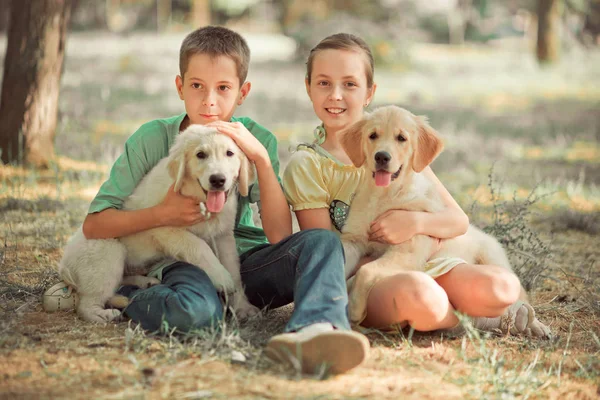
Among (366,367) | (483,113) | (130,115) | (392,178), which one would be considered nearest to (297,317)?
(366,367)

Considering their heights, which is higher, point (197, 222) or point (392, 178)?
point (392, 178)

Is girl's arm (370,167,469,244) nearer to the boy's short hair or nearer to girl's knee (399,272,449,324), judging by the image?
girl's knee (399,272,449,324)

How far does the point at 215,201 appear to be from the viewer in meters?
3.18

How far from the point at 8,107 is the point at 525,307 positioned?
4955mm

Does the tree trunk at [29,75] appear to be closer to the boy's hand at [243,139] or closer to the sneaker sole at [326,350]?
the boy's hand at [243,139]

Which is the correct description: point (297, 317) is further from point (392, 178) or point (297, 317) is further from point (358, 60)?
point (358, 60)

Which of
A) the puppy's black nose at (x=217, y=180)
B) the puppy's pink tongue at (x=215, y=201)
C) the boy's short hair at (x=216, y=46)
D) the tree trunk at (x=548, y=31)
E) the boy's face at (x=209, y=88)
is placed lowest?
the puppy's pink tongue at (x=215, y=201)

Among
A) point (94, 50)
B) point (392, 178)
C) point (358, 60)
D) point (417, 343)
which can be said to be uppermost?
point (94, 50)

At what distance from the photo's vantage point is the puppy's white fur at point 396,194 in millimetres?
3266

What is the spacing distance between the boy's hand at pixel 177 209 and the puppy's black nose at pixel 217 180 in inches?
7.2

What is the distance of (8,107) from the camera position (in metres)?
6.27

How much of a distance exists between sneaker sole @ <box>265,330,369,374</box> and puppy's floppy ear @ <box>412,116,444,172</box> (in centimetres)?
112

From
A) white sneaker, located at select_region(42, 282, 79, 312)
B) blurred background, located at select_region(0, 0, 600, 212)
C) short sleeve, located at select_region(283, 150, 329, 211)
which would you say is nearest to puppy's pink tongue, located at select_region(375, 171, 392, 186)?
short sleeve, located at select_region(283, 150, 329, 211)

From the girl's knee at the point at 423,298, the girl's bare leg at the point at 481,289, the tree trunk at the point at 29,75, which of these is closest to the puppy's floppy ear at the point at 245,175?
the girl's knee at the point at 423,298
